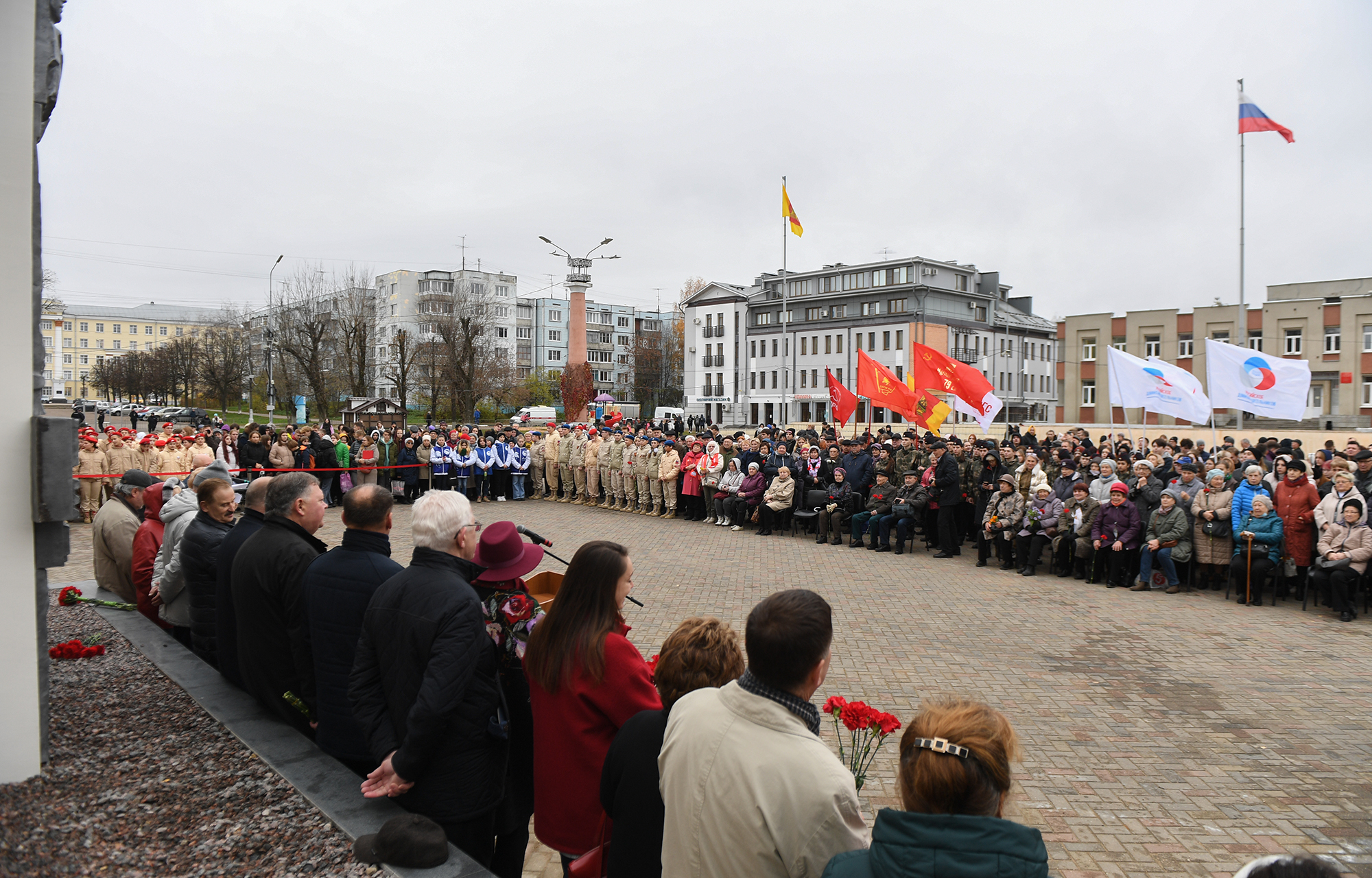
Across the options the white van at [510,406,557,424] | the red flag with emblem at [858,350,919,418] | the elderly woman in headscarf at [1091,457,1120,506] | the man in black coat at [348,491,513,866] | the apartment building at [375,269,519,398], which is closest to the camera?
the man in black coat at [348,491,513,866]

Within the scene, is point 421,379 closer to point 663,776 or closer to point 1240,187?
point 1240,187

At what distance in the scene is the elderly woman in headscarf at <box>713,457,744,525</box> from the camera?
18.4m

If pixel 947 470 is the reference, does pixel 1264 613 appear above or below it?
below

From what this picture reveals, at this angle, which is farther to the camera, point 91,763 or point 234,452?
point 234,452

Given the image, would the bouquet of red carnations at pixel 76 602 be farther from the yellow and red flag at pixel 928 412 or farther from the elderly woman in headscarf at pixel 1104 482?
the yellow and red flag at pixel 928 412

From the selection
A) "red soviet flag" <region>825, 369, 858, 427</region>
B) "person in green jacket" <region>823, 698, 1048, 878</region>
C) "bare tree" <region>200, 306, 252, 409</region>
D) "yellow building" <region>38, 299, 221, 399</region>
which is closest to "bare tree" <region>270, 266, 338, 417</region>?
"bare tree" <region>200, 306, 252, 409</region>

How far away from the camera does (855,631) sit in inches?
370

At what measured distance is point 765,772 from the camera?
2316 mm

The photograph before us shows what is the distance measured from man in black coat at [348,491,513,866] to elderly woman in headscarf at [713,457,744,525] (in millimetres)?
14857

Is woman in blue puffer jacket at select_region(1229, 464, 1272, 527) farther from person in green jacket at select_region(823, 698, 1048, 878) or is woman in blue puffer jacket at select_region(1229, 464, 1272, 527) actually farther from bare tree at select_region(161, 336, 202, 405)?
bare tree at select_region(161, 336, 202, 405)

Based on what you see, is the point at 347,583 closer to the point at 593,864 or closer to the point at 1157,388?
the point at 593,864

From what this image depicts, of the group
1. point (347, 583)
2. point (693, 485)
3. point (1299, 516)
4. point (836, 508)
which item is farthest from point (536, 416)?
point (347, 583)

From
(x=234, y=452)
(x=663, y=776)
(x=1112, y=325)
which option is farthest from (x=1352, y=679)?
(x=1112, y=325)

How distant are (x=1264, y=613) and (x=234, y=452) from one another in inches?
862
